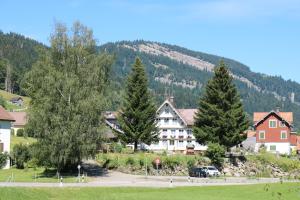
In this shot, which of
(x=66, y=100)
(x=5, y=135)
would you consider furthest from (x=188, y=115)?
(x=66, y=100)

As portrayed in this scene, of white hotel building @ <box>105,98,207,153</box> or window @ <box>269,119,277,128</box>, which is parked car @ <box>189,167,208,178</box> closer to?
white hotel building @ <box>105,98,207,153</box>

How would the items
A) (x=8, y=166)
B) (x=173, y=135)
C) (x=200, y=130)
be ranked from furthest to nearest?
(x=173, y=135)
(x=200, y=130)
(x=8, y=166)

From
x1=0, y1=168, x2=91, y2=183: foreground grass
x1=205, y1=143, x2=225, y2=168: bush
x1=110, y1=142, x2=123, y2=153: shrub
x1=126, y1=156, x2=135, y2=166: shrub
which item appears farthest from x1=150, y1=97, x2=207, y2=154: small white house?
x1=0, y1=168, x2=91, y2=183: foreground grass

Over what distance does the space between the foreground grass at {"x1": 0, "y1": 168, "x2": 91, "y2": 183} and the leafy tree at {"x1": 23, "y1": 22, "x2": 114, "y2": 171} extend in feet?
5.66

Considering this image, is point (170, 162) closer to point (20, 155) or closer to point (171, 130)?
point (20, 155)

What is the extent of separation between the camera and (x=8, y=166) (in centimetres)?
7394

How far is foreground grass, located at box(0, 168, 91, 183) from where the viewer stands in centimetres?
5570

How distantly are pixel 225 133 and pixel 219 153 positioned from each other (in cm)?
399

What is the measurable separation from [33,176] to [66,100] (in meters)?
9.85

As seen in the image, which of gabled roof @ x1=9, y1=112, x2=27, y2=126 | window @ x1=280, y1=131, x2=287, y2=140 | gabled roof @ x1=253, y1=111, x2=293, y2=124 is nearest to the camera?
window @ x1=280, y1=131, x2=287, y2=140

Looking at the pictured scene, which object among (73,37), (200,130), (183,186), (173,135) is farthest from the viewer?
(173,135)

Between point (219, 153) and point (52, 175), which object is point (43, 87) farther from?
point (219, 153)

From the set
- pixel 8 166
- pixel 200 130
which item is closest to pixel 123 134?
pixel 200 130

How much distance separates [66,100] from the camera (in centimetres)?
6000
